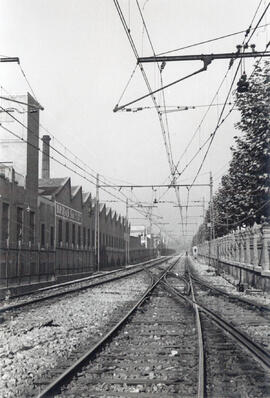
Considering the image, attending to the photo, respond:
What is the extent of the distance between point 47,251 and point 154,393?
2391cm

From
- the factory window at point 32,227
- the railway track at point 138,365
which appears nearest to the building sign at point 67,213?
the factory window at point 32,227

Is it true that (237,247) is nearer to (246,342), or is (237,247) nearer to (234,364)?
(246,342)

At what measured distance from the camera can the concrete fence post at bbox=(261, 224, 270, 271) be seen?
62.5ft

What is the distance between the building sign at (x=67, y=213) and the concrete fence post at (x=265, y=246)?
62.1ft

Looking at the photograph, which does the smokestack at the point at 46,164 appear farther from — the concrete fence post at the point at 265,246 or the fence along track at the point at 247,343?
the fence along track at the point at 247,343

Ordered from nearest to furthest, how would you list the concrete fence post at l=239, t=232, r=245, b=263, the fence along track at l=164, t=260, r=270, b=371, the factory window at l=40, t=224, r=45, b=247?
the fence along track at l=164, t=260, r=270, b=371 < the concrete fence post at l=239, t=232, r=245, b=263 < the factory window at l=40, t=224, r=45, b=247

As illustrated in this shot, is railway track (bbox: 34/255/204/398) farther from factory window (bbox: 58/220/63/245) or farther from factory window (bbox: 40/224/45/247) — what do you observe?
factory window (bbox: 58/220/63/245)

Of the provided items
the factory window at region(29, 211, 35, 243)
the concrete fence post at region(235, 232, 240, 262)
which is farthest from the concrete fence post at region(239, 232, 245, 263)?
the factory window at region(29, 211, 35, 243)

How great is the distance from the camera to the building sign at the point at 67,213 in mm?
35656

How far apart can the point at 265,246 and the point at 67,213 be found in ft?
73.3

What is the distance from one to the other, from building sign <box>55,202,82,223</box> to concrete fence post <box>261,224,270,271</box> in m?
18.9

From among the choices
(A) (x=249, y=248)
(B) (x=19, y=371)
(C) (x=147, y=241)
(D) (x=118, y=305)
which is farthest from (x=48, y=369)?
(C) (x=147, y=241)

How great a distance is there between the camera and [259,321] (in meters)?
12.4

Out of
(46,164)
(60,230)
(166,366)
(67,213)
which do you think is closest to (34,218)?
(60,230)
